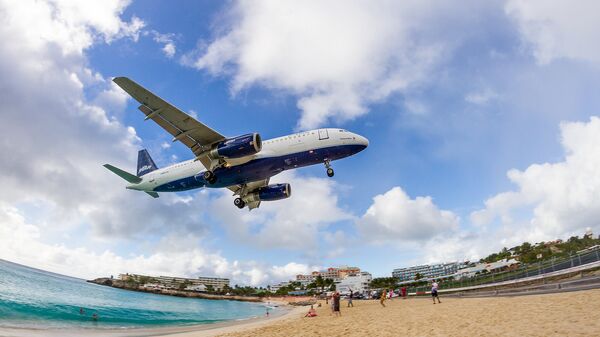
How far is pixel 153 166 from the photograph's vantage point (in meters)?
43.7

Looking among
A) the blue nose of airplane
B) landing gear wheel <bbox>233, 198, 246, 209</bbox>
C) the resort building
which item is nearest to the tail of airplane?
landing gear wheel <bbox>233, 198, 246, 209</bbox>

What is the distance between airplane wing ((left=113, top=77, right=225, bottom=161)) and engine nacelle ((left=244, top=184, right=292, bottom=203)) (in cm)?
843

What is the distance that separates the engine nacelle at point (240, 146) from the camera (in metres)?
26.5

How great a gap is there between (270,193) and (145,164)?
18.6 metres

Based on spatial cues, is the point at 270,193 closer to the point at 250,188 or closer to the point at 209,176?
the point at 250,188

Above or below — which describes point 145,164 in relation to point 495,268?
above

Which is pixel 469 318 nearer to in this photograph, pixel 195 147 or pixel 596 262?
pixel 596 262

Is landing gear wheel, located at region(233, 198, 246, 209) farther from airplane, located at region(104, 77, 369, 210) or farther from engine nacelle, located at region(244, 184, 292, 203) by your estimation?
airplane, located at region(104, 77, 369, 210)

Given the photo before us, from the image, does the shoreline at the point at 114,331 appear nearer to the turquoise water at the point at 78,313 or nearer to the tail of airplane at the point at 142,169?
the turquoise water at the point at 78,313

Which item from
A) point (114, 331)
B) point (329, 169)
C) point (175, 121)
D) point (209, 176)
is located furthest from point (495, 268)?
point (175, 121)

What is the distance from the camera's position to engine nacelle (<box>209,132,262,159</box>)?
2645 cm

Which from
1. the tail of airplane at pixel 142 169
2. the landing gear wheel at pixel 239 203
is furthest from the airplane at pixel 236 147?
the landing gear wheel at pixel 239 203

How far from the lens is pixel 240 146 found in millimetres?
26719

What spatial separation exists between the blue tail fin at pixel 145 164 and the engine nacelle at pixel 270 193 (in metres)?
14.8
